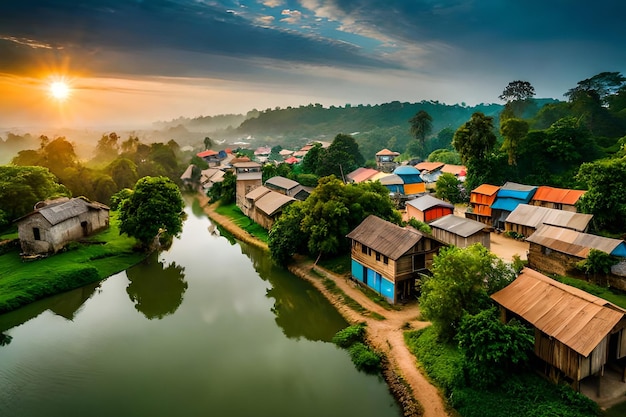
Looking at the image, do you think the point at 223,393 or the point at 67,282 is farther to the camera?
the point at 67,282

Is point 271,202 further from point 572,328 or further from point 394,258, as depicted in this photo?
point 572,328

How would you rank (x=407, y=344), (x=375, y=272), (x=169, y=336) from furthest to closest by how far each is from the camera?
(x=375, y=272) → (x=169, y=336) → (x=407, y=344)

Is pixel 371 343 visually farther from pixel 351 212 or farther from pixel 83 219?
pixel 83 219

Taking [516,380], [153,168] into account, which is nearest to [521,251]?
[516,380]

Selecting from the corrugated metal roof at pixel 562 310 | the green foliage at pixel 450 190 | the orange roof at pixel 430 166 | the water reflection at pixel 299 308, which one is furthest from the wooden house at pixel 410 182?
the corrugated metal roof at pixel 562 310

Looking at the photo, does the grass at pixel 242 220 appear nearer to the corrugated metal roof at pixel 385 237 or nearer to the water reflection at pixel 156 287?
the water reflection at pixel 156 287

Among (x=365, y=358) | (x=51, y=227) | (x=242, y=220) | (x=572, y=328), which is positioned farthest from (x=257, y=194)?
(x=572, y=328)
